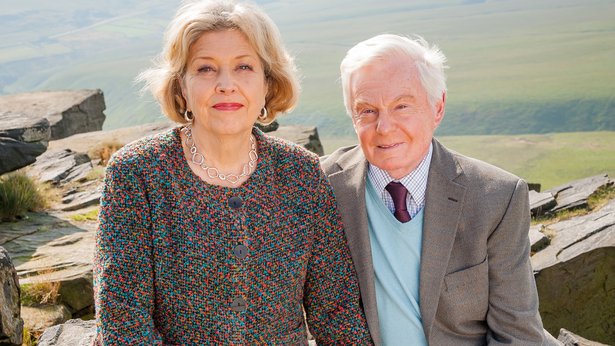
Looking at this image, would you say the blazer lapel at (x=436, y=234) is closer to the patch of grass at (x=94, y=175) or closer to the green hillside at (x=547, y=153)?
the patch of grass at (x=94, y=175)

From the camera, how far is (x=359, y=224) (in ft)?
9.04

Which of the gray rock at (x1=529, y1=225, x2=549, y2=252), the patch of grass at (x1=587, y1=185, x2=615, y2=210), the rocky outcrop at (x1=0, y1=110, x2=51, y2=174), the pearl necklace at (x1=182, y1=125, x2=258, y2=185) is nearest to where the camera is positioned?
the pearl necklace at (x1=182, y1=125, x2=258, y2=185)

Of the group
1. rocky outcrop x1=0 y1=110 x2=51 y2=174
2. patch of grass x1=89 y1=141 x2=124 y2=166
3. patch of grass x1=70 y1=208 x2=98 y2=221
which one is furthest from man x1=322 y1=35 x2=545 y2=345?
patch of grass x1=89 y1=141 x2=124 y2=166

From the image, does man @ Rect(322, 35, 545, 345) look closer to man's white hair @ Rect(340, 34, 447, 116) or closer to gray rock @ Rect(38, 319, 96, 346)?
man's white hair @ Rect(340, 34, 447, 116)

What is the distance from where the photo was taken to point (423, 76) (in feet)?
8.80

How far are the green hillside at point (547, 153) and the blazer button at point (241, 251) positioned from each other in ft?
96.8

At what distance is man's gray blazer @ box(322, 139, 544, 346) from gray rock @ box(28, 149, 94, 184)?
17.4ft

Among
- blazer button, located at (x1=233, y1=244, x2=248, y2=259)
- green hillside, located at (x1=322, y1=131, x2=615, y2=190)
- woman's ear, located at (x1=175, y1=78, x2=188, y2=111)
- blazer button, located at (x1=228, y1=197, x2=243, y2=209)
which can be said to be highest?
woman's ear, located at (x1=175, y1=78, x2=188, y2=111)

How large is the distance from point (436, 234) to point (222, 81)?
99cm

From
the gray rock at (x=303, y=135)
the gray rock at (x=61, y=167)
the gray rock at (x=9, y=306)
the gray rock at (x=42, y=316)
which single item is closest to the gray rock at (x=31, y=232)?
the gray rock at (x=42, y=316)

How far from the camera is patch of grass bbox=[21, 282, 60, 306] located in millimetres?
4250

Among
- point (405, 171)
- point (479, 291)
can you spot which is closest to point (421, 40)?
point (405, 171)

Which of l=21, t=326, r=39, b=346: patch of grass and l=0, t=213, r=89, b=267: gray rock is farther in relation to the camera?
l=0, t=213, r=89, b=267: gray rock

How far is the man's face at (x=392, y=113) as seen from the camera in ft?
8.73
